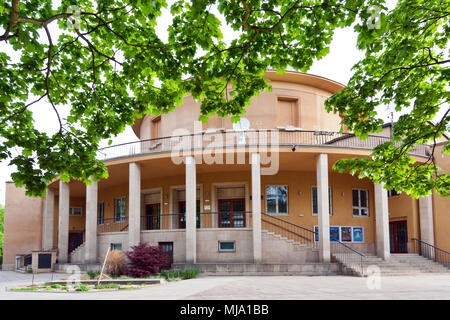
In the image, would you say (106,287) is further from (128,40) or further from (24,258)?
(24,258)

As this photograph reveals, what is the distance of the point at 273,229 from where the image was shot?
20.6 m

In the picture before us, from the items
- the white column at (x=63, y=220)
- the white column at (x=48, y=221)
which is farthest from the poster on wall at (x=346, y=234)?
the white column at (x=48, y=221)

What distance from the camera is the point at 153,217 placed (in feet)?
79.0

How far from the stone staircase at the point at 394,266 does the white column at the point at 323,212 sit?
72 cm

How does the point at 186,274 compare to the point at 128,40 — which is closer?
Result: the point at 128,40

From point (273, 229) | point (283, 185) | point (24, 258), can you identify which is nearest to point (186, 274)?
point (273, 229)

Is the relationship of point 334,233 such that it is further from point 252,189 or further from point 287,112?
point 287,112

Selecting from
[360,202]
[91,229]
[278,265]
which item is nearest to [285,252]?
[278,265]

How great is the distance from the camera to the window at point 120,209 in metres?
25.1

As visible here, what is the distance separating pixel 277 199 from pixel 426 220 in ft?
23.0

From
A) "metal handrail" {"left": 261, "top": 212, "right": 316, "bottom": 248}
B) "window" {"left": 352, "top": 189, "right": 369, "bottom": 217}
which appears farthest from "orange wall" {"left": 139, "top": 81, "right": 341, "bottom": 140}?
"metal handrail" {"left": 261, "top": 212, "right": 316, "bottom": 248}

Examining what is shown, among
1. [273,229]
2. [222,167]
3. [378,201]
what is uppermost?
[222,167]
